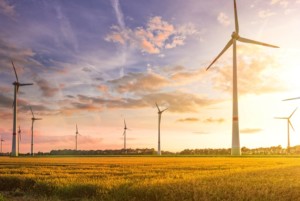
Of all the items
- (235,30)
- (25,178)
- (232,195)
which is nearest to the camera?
(232,195)

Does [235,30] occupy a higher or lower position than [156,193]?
higher

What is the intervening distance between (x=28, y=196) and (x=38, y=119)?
165m

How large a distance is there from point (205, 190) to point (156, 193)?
3174 millimetres

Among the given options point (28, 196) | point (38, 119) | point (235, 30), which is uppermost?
point (235, 30)

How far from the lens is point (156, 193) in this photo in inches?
901

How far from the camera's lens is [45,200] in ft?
83.3

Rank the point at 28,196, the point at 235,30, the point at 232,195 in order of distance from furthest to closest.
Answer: the point at 235,30 → the point at 28,196 → the point at 232,195

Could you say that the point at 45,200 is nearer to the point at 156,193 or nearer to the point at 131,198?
the point at 131,198

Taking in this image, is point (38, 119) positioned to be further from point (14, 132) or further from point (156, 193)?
point (156, 193)

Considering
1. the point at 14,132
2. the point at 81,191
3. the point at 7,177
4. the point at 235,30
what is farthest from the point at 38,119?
the point at 81,191

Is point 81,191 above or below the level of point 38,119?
below

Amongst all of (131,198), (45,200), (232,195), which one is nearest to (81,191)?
(45,200)

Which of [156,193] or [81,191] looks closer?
[156,193]

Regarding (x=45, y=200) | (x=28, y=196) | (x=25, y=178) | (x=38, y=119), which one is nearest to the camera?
(x=45, y=200)
